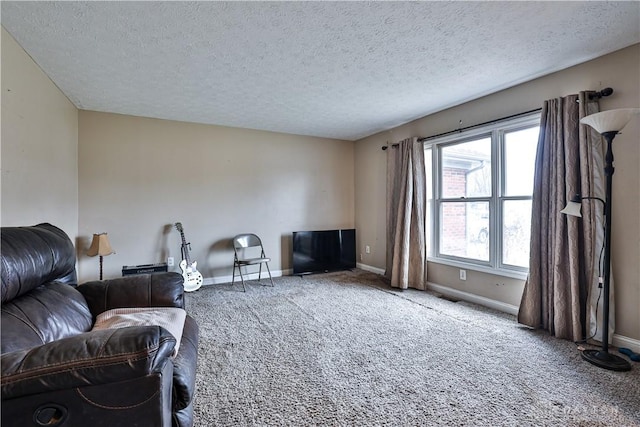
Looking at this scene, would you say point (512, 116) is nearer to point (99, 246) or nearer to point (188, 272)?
point (188, 272)

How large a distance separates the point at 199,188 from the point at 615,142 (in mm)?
4363

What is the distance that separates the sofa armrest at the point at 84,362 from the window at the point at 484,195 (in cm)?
319

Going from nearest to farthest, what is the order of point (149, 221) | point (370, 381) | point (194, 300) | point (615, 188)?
point (370, 381), point (615, 188), point (194, 300), point (149, 221)

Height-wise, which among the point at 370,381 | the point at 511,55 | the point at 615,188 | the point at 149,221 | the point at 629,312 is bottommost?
the point at 370,381

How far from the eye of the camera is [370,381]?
192 cm

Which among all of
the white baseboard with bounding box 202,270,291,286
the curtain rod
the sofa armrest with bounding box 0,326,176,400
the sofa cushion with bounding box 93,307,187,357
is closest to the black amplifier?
the white baseboard with bounding box 202,270,291,286

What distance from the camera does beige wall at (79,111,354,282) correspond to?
12.3 feet

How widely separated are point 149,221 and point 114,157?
2.89 feet

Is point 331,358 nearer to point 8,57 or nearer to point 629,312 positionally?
point 629,312

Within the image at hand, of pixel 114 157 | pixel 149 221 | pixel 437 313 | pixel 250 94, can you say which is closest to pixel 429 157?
pixel 437 313

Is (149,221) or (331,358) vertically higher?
(149,221)

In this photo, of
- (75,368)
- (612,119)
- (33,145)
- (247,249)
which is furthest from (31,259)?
(612,119)

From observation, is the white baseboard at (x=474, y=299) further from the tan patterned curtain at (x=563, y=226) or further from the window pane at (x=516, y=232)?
the window pane at (x=516, y=232)

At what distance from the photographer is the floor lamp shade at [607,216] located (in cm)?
199
